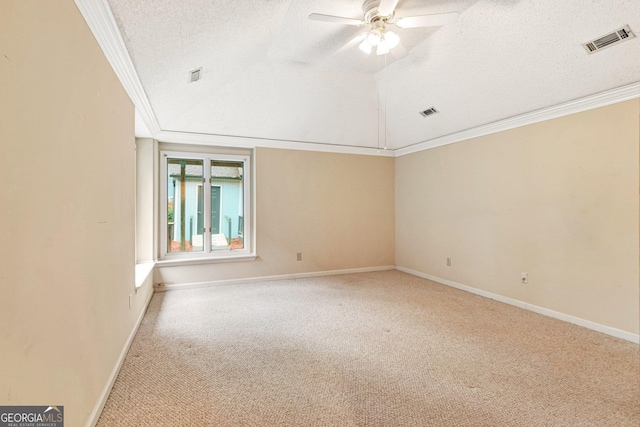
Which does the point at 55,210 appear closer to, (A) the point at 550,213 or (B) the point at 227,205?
(B) the point at 227,205

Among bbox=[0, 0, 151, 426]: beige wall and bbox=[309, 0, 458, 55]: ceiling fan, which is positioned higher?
bbox=[309, 0, 458, 55]: ceiling fan

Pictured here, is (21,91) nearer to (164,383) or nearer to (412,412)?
(164,383)

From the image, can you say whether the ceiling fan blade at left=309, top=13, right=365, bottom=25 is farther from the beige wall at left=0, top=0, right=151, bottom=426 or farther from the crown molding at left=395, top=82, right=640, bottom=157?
the crown molding at left=395, top=82, right=640, bottom=157

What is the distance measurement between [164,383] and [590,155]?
4153mm

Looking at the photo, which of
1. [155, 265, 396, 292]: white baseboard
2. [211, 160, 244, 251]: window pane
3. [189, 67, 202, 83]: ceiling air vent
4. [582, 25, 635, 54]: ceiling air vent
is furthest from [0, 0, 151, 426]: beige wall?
[582, 25, 635, 54]: ceiling air vent

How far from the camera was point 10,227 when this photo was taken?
0.94m

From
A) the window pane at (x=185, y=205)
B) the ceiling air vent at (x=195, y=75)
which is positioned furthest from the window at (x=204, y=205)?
the ceiling air vent at (x=195, y=75)

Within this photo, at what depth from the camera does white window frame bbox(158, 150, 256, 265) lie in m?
4.38

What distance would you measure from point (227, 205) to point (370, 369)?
3434 mm

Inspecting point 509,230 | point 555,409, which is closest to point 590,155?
point 509,230

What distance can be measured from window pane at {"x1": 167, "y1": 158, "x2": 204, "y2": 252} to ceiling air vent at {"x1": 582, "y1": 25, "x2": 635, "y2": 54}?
461 cm

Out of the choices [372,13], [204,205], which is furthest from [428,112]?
[204,205]

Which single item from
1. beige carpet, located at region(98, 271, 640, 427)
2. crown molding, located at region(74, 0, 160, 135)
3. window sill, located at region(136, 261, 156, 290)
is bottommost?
beige carpet, located at region(98, 271, 640, 427)

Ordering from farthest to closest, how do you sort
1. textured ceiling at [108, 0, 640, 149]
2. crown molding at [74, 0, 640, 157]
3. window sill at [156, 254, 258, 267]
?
window sill at [156, 254, 258, 267], textured ceiling at [108, 0, 640, 149], crown molding at [74, 0, 640, 157]
